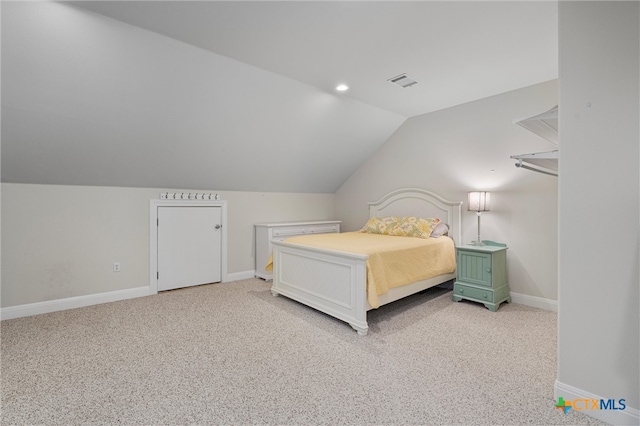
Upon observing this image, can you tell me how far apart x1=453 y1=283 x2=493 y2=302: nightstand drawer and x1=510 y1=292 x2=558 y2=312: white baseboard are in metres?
0.51

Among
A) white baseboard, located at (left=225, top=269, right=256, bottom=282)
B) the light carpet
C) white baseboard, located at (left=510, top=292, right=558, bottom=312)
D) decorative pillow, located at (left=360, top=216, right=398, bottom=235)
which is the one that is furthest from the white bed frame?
white baseboard, located at (left=225, top=269, right=256, bottom=282)

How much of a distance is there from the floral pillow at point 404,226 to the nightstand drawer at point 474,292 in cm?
68

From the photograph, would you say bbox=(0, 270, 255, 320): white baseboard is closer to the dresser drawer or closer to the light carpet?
the light carpet

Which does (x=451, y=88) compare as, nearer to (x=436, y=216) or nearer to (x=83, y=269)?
(x=436, y=216)

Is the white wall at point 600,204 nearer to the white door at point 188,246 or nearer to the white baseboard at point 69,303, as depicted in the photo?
the white door at point 188,246

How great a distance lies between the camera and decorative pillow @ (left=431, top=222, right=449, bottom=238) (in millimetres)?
3893

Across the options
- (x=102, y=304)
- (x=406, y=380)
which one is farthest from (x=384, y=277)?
(x=102, y=304)

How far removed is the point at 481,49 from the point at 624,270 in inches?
75.8

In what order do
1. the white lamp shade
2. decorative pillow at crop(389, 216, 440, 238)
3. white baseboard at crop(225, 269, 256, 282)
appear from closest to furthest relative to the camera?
the white lamp shade < decorative pillow at crop(389, 216, 440, 238) < white baseboard at crop(225, 269, 256, 282)

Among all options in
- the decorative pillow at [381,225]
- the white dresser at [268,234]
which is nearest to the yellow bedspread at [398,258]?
the decorative pillow at [381,225]

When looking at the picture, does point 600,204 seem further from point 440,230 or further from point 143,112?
point 143,112

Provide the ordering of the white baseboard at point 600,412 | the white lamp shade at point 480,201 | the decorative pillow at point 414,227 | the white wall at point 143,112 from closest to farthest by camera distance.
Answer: the white baseboard at point 600,412 < the white wall at point 143,112 < the white lamp shade at point 480,201 < the decorative pillow at point 414,227

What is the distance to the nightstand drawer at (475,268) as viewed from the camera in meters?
3.34

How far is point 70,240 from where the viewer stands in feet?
10.9
